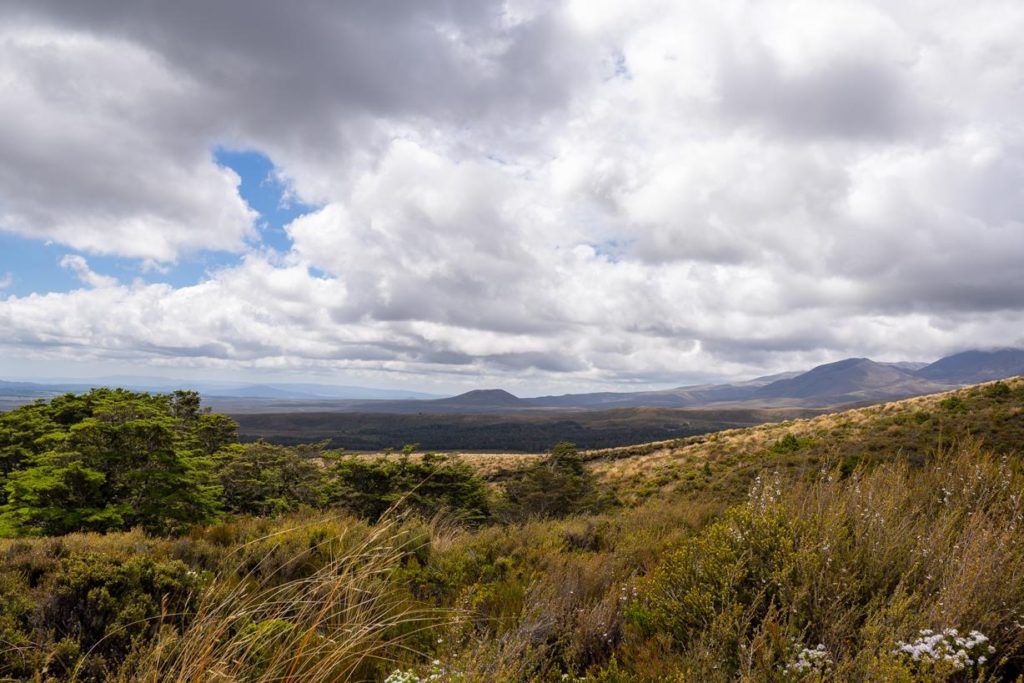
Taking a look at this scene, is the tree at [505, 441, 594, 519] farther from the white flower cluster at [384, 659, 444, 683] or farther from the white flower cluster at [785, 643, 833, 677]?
the white flower cluster at [785, 643, 833, 677]

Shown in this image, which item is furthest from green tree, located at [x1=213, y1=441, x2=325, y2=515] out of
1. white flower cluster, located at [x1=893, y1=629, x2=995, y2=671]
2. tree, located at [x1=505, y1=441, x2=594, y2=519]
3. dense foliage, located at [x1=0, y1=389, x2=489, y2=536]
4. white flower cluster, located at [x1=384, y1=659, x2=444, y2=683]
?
white flower cluster, located at [x1=893, y1=629, x2=995, y2=671]

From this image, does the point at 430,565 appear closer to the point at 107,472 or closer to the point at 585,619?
the point at 585,619

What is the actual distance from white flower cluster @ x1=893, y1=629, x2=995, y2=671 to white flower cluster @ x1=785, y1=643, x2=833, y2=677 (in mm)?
411

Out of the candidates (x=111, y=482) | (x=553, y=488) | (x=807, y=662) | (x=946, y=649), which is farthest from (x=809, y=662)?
(x=553, y=488)

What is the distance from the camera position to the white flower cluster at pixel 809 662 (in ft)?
9.86

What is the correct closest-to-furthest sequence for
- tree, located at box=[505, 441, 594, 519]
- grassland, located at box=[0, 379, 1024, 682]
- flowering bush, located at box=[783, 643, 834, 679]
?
flowering bush, located at box=[783, 643, 834, 679] → grassland, located at box=[0, 379, 1024, 682] → tree, located at box=[505, 441, 594, 519]

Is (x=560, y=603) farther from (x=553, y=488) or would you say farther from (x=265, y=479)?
(x=265, y=479)

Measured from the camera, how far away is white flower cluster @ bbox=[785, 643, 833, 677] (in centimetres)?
301

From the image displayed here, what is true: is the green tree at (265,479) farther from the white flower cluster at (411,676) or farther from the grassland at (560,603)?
the white flower cluster at (411,676)

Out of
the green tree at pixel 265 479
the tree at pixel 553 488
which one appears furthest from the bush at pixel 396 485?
the tree at pixel 553 488

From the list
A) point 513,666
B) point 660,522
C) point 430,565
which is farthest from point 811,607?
point 660,522

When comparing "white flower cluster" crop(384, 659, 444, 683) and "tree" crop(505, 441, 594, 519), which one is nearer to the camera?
"white flower cluster" crop(384, 659, 444, 683)

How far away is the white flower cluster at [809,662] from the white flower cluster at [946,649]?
411 millimetres

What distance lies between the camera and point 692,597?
4141mm
